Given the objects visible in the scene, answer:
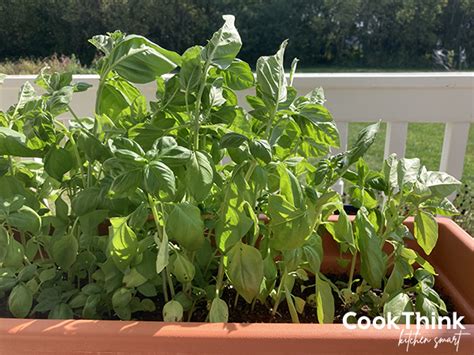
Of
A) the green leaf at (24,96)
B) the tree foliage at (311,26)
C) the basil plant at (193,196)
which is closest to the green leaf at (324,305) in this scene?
the basil plant at (193,196)

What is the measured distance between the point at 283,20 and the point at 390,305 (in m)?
9.42

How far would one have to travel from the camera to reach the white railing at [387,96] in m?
1.18

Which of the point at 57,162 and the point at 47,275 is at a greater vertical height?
the point at 57,162

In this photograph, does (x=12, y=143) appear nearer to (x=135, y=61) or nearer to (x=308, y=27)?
(x=135, y=61)

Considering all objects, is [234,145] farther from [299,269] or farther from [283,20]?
[283,20]

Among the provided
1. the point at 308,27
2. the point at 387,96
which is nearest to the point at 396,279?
the point at 387,96

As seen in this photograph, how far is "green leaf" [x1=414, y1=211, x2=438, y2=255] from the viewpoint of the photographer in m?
0.65

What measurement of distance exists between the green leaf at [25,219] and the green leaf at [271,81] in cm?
31

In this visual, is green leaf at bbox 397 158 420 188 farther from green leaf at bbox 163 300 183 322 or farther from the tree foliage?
the tree foliage

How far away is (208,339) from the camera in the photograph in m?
0.50

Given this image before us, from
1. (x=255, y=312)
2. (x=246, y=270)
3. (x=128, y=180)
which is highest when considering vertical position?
(x=128, y=180)

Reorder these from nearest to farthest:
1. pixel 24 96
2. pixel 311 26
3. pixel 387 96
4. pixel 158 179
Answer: pixel 158 179
pixel 24 96
pixel 387 96
pixel 311 26

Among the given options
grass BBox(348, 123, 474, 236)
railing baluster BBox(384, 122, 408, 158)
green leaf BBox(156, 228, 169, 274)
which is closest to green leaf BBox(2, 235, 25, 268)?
green leaf BBox(156, 228, 169, 274)

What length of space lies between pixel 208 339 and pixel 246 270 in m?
0.10
